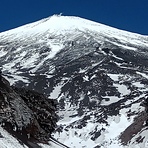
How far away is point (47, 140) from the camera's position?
77.2 feet

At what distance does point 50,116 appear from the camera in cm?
2617

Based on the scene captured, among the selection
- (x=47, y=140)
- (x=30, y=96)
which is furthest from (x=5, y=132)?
(x=30, y=96)

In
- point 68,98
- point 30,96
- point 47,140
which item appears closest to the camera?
point 47,140

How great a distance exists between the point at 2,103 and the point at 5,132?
1.98 metres

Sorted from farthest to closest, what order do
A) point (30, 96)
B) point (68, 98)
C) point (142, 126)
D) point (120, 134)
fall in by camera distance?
point (68, 98), point (120, 134), point (142, 126), point (30, 96)

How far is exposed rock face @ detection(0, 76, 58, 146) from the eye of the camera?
19.6m

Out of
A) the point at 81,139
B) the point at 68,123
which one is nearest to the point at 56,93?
the point at 68,123

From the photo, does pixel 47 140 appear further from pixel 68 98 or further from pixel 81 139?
pixel 68 98

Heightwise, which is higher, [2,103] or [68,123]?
[2,103]

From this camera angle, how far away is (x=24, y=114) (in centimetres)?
2116

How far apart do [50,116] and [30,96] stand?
1.79 metres

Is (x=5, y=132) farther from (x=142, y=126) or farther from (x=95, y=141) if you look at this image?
(x=95, y=141)

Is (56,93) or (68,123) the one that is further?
(56,93)

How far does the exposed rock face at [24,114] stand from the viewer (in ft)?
64.4
